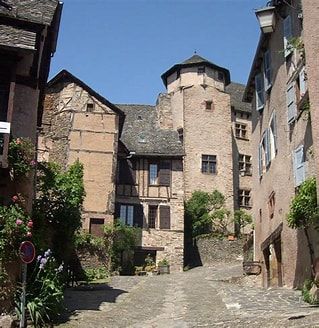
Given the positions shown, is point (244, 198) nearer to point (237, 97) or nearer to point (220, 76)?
point (237, 97)

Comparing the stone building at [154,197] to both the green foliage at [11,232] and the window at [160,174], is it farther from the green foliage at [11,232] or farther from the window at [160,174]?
the green foliage at [11,232]

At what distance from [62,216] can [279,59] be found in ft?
31.0

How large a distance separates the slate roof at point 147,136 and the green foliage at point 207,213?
4367 mm

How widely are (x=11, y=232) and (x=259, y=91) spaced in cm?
1382

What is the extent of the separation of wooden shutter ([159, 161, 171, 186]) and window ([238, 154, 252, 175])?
9726 millimetres

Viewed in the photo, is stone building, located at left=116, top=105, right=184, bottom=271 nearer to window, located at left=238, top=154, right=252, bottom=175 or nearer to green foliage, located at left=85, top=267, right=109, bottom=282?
green foliage, located at left=85, top=267, right=109, bottom=282

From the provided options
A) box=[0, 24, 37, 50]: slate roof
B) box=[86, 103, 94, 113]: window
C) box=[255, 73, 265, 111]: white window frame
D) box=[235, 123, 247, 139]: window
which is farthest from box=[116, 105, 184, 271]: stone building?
box=[0, 24, 37, 50]: slate roof

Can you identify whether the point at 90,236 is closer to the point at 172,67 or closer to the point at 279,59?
the point at 279,59

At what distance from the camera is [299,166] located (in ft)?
52.6

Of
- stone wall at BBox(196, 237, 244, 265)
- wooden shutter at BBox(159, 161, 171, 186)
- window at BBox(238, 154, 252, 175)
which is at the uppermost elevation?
window at BBox(238, 154, 252, 175)

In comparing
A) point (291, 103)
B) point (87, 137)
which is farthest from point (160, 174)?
point (291, 103)

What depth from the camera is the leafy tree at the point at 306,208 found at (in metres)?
13.4

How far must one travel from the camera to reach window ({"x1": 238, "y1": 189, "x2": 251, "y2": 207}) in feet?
131

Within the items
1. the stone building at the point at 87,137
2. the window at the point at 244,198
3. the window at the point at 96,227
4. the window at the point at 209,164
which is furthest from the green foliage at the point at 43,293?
the window at the point at 244,198
